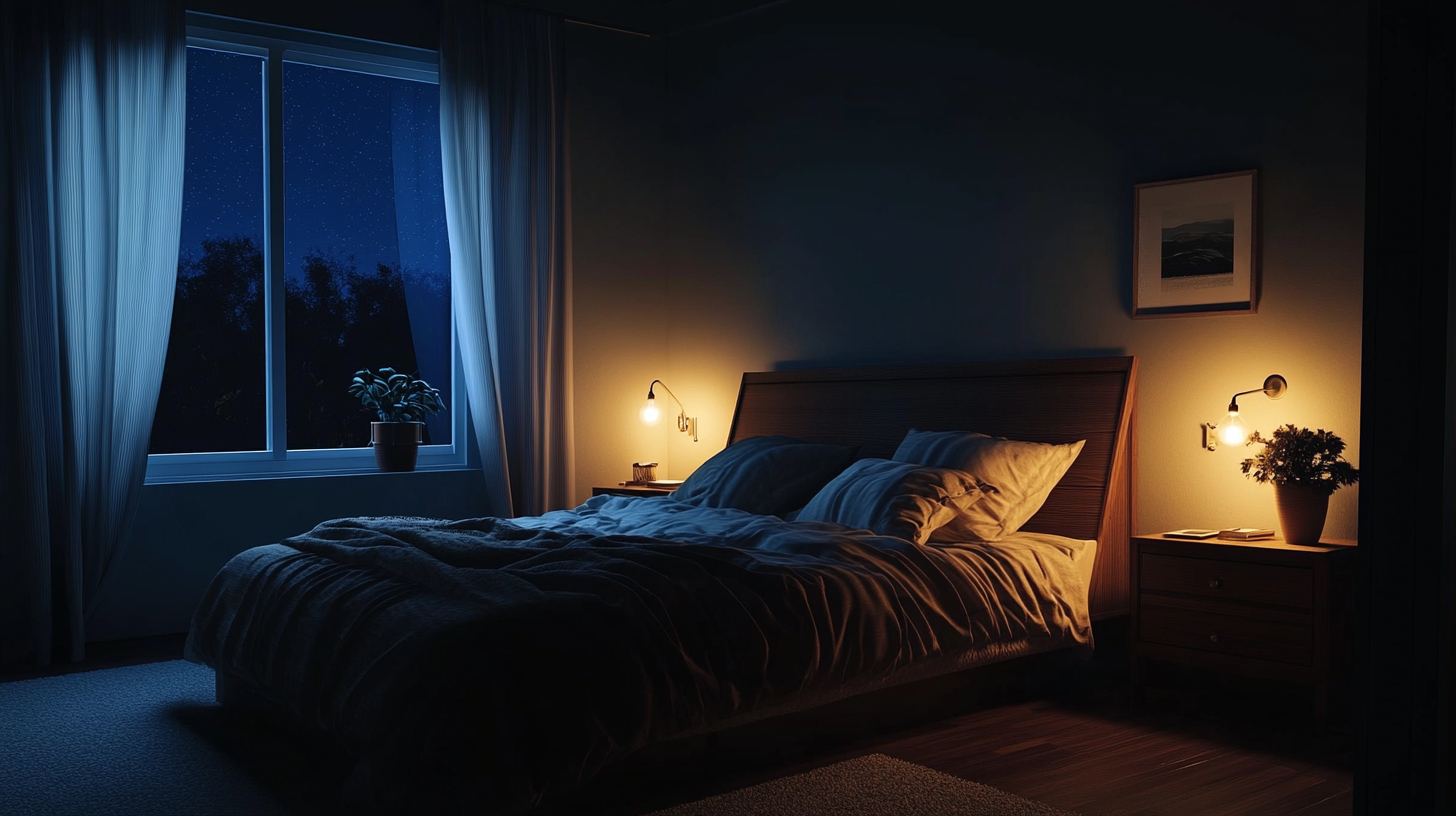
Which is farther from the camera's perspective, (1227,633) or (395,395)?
(395,395)

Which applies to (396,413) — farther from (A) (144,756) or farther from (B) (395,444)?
(A) (144,756)

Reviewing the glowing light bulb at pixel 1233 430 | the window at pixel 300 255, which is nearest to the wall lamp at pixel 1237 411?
the glowing light bulb at pixel 1233 430

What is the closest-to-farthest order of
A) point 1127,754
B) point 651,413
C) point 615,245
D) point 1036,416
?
point 1127,754 → point 1036,416 → point 651,413 → point 615,245

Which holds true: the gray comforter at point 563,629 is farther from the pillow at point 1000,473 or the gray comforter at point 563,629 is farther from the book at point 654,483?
the book at point 654,483

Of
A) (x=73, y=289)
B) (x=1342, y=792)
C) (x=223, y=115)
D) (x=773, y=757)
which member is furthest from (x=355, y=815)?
(x=223, y=115)

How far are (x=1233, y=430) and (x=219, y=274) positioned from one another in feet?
13.5

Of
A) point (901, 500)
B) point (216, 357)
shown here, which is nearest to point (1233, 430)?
point (901, 500)

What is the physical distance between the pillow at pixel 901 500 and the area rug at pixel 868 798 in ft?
2.92

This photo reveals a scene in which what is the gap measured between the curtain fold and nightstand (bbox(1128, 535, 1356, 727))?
290cm

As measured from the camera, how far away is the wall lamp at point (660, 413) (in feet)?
18.4

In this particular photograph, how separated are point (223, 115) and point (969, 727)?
13.2 feet

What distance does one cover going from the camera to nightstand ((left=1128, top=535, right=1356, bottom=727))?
3.16 metres

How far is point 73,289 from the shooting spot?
4328 millimetres

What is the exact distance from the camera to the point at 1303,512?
331 cm
